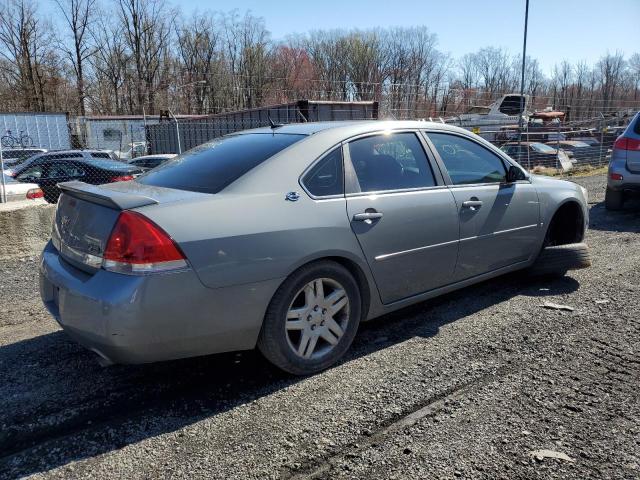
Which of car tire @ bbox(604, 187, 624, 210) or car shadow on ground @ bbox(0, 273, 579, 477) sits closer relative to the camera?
car shadow on ground @ bbox(0, 273, 579, 477)

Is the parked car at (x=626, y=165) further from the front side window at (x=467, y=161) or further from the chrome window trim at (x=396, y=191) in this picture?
the chrome window trim at (x=396, y=191)

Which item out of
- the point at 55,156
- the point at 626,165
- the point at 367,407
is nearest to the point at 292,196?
the point at 367,407

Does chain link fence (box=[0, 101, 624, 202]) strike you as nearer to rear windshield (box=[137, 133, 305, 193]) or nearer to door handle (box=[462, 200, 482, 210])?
rear windshield (box=[137, 133, 305, 193])

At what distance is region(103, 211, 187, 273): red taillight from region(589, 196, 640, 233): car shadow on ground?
22.3ft

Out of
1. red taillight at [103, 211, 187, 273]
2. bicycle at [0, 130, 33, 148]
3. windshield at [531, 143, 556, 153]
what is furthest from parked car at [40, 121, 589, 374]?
bicycle at [0, 130, 33, 148]

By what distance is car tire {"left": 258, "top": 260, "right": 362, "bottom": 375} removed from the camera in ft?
9.43

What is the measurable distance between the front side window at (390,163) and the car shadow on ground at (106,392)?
1.11m

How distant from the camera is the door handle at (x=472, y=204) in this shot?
151 inches

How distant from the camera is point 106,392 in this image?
2.94 metres

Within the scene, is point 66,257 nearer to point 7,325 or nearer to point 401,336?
point 7,325

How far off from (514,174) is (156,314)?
3229 mm

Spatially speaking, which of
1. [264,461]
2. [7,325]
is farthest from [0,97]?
[264,461]

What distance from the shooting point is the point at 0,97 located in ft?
143

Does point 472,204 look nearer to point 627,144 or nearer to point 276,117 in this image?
point 627,144
